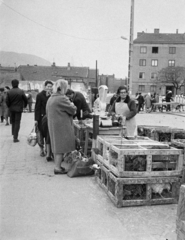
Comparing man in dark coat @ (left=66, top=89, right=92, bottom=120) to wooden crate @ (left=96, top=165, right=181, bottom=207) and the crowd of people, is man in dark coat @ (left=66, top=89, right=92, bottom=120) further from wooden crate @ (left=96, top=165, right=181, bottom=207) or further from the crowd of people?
wooden crate @ (left=96, top=165, right=181, bottom=207)

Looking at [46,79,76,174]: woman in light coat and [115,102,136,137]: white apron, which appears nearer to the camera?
[46,79,76,174]: woman in light coat

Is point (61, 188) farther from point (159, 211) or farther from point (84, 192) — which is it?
point (159, 211)

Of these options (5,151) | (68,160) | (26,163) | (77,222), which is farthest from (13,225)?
(5,151)

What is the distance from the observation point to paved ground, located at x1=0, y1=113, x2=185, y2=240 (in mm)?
3232

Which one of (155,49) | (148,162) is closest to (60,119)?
(148,162)

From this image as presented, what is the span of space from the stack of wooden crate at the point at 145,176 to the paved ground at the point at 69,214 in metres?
0.14

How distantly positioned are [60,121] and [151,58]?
60.7 m

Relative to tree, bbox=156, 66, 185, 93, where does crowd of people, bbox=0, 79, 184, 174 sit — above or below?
below

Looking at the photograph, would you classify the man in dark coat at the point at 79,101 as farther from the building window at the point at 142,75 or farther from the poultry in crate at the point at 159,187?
the building window at the point at 142,75

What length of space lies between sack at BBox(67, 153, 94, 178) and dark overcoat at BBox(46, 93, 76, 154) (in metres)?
0.29

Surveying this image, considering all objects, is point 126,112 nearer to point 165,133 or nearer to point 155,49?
point 165,133

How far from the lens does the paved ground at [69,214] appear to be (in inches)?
127

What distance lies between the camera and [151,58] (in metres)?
63.2

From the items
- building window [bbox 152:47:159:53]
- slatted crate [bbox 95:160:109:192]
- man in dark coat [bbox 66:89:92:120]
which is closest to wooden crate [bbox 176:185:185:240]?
slatted crate [bbox 95:160:109:192]
